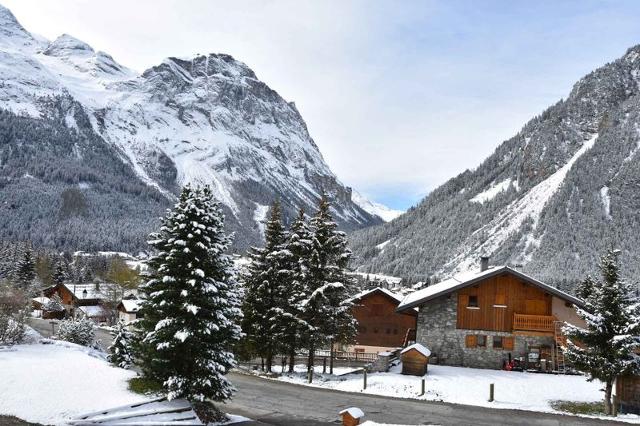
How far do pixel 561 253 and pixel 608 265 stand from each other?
445ft

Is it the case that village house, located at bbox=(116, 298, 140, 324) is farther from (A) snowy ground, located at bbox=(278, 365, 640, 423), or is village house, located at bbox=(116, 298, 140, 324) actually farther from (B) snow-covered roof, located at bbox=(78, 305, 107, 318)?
(A) snowy ground, located at bbox=(278, 365, 640, 423)

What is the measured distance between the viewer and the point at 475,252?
178 metres

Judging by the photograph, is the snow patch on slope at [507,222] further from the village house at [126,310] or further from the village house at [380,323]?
the village house at [380,323]

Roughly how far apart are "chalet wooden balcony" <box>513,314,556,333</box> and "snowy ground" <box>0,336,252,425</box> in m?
23.7

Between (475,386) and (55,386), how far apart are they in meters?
22.4

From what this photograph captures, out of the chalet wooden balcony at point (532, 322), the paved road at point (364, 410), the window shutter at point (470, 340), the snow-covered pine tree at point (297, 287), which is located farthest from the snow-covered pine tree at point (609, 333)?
the snow-covered pine tree at point (297, 287)

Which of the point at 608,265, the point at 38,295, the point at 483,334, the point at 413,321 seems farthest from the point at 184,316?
the point at 38,295

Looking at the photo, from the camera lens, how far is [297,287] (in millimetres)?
35750

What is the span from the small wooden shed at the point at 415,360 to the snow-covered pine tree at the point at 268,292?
27.5ft

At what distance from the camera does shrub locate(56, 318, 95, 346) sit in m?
39.9

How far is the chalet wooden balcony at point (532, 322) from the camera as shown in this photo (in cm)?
3806

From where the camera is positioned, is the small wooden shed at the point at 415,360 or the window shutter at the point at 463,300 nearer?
the small wooden shed at the point at 415,360

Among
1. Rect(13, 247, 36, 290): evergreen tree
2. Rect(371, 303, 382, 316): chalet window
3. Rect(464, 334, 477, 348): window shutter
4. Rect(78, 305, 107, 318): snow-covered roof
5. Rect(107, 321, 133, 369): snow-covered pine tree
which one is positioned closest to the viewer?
Rect(107, 321, 133, 369): snow-covered pine tree

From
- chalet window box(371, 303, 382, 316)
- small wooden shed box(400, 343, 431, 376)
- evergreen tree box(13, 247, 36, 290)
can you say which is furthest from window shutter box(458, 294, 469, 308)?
evergreen tree box(13, 247, 36, 290)
